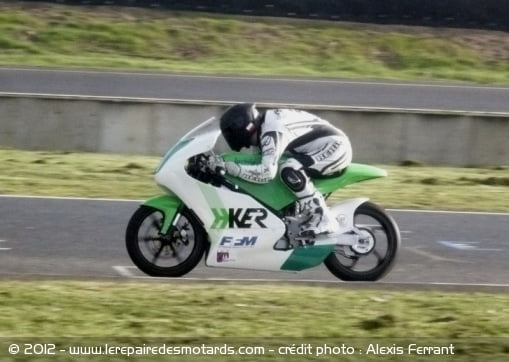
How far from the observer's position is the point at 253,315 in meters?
8.02

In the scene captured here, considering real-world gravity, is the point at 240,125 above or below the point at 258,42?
above

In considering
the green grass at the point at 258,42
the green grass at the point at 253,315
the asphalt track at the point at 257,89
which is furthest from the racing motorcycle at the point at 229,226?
the green grass at the point at 258,42

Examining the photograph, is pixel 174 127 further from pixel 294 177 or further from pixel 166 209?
pixel 294 177

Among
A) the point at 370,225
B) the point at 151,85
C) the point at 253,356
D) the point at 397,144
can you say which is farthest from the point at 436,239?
the point at 151,85

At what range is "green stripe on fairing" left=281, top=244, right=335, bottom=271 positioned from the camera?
984cm

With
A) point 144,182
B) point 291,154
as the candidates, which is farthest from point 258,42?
point 291,154

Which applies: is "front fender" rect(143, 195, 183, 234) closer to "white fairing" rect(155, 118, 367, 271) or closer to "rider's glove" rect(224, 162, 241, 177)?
"white fairing" rect(155, 118, 367, 271)

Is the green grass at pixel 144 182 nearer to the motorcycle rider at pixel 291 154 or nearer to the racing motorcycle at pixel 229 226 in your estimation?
the racing motorcycle at pixel 229 226

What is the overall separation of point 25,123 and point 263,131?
8431 mm

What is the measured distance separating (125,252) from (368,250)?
246 cm

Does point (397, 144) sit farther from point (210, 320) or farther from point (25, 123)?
point (210, 320)

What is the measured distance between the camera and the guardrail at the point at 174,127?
56.6 feet

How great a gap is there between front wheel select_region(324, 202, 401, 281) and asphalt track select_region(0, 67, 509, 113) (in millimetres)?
14158

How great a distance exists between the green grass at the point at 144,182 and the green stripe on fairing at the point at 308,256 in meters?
5.07
